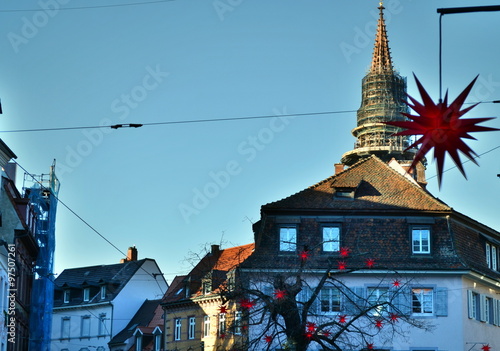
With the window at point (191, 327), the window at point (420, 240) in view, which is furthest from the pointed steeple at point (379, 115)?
the window at point (420, 240)

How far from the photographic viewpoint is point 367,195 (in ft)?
196

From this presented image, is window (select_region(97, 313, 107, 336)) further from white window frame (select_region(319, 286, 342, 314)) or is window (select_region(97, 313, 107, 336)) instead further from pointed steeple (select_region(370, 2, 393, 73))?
pointed steeple (select_region(370, 2, 393, 73))

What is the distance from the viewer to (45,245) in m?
71.1

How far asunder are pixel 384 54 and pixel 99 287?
60.0 metres

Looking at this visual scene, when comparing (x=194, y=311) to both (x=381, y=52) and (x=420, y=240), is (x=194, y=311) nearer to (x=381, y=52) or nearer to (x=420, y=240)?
(x=420, y=240)

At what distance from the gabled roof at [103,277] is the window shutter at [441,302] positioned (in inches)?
1612

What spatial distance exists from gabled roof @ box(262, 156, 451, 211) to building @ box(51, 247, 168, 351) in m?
32.9

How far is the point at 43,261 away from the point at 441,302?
26.4 metres

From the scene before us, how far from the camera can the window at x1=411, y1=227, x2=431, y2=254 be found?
A: 189 ft

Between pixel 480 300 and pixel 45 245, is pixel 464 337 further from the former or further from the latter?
pixel 45 245

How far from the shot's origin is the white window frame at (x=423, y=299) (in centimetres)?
5666

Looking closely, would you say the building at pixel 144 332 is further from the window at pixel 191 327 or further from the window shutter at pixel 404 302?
the window shutter at pixel 404 302

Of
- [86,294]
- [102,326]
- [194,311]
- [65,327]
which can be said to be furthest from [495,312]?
[65,327]

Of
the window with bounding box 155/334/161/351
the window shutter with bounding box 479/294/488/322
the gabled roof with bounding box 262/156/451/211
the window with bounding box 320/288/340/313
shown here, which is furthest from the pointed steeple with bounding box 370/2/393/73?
the window with bounding box 320/288/340/313
